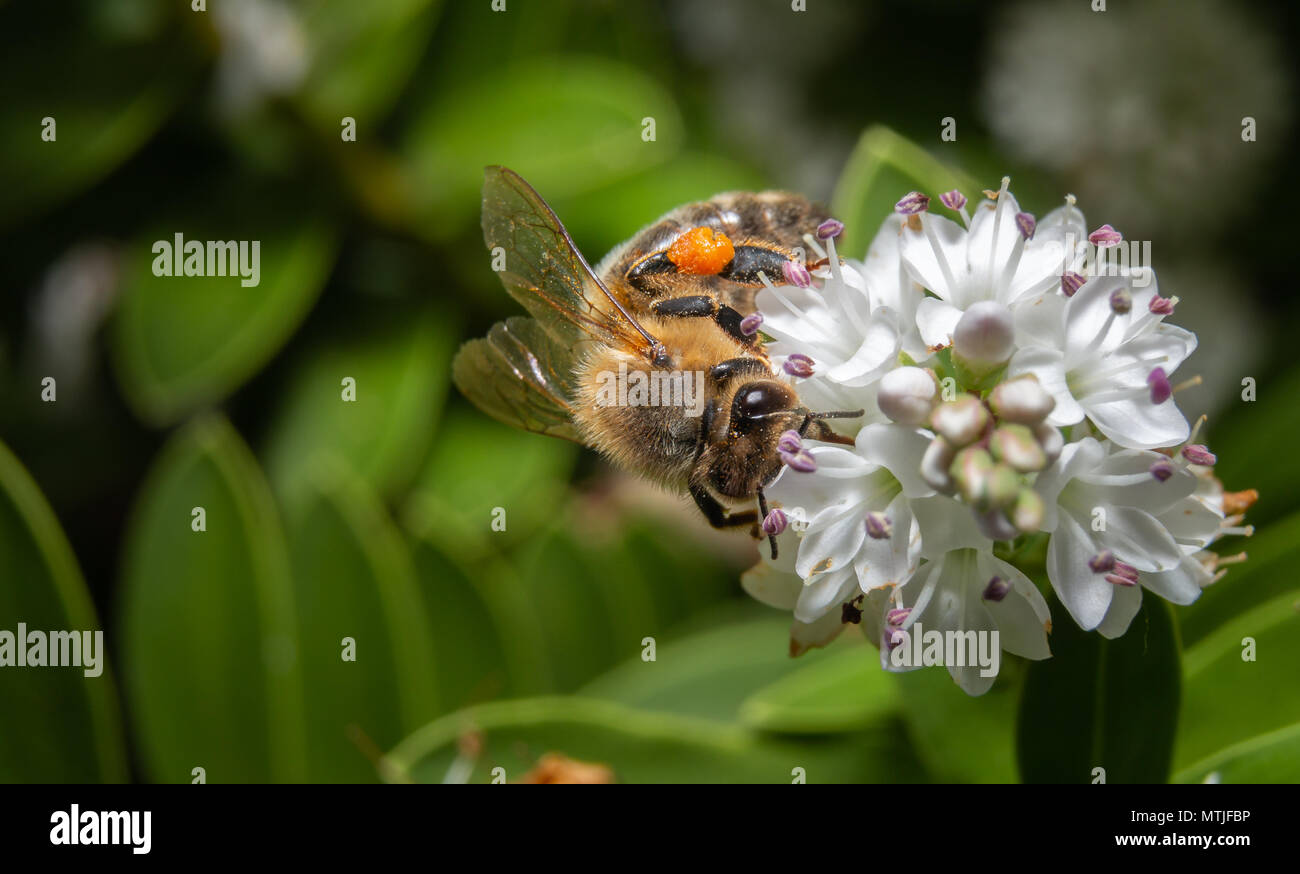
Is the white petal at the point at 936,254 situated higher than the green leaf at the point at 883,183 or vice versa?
the green leaf at the point at 883,183

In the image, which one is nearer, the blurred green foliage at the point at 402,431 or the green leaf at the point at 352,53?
the blurred green foliage at the point at 402,431

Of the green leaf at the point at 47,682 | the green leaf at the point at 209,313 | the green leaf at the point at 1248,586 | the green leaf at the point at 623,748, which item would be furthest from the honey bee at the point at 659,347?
the green leaf at the point at 209,313

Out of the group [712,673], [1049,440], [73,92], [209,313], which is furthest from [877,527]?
[73,92]

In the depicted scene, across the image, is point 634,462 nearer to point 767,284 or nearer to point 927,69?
point 767,284

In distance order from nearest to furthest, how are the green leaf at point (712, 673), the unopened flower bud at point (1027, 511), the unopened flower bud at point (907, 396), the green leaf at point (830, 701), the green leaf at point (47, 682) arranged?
the unopened flower bud at point (1027, 511)
the unopened flower bud at point (907, 396)
the green leaf at point (830, 701)
the green leaf at point (47, 682)
the green leaf at point (712, 673)

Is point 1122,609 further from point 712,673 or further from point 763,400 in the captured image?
point 712,673

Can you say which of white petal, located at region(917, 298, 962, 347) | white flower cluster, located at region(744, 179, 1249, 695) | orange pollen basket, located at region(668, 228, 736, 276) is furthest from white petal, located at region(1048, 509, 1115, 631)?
orange pollen basket, located at region(668, 228, 736, 276)

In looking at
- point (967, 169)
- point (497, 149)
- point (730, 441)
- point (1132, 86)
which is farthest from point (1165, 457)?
point (497, 149)

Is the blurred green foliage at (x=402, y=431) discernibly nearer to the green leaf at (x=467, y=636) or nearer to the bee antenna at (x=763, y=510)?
the green leaf at (x=467, y=636)
